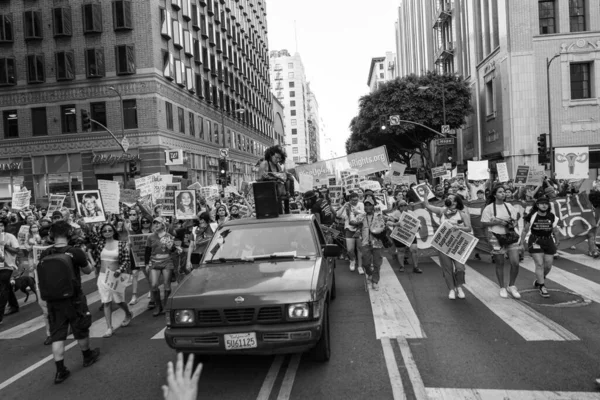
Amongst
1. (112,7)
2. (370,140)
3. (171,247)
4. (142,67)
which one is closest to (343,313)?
(171,247)

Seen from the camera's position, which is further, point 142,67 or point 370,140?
point 370,140

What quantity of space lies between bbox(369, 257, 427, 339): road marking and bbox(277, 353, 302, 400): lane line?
4.18 ft

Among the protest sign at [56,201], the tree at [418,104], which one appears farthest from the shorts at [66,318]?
the tree at [418,104]

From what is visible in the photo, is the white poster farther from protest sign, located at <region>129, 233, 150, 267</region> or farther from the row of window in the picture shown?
the row of window

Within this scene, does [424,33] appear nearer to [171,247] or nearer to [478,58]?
[478,58]

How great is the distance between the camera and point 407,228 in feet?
35.3

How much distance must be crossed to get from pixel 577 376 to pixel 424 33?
63761mm

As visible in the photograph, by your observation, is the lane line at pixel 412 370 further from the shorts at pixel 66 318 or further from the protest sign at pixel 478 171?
the protest sign at pixel 478 171

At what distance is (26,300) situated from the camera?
32.3 ft

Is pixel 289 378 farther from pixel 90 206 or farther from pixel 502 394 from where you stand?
pixel 90 206

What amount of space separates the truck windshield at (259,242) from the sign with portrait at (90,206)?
6.57m

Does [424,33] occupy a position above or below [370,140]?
above

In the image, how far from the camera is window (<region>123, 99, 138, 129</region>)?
31.6 meters

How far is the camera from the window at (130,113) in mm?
31625
